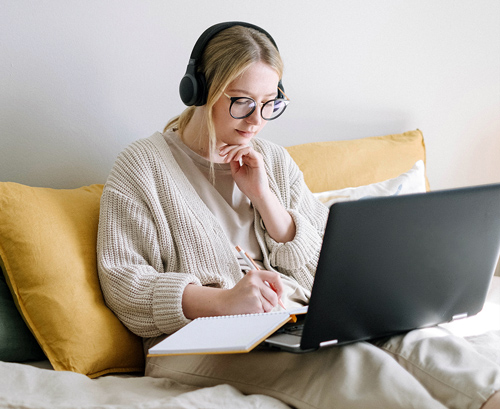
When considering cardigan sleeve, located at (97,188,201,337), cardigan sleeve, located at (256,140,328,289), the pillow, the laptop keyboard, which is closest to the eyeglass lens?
cardigan sleeve, located at (256,140,328,289)

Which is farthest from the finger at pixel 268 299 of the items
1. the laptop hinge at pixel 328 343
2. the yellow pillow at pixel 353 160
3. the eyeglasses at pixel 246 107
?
the yellow pillow at pixel 353 160

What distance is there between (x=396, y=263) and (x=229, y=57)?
26.4 inches

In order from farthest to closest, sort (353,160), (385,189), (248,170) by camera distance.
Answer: (353,160), (385,189), (248,170)

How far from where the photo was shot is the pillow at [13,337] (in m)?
1.13

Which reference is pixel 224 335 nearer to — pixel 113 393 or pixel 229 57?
pixel 113 393

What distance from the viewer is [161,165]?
4.22 ft

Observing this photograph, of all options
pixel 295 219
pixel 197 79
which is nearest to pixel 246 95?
pixel 197 79

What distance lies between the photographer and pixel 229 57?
4.10 feet

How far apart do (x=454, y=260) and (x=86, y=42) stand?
1158mm

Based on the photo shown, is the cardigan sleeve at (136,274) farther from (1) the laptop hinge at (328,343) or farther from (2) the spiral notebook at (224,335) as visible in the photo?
(1) the laptop hinge at (328,343)

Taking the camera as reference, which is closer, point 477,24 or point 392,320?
point 392,320

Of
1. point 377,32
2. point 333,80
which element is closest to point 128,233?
point 333,80

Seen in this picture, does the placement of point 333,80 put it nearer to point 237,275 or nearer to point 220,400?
point 237,275

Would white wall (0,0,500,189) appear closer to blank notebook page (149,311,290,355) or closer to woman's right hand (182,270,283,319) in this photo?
woman's right hand (182,270,283,319)
